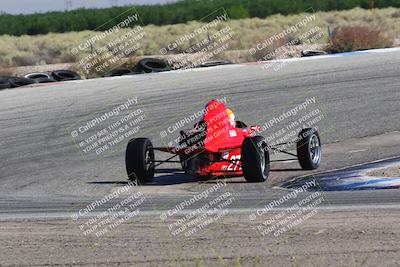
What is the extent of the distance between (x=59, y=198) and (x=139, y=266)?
5.61 meters

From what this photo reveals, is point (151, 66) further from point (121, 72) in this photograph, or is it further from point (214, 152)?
point (214, 152)

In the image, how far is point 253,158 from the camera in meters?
13.6

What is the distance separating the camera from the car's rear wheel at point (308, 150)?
15055 mm

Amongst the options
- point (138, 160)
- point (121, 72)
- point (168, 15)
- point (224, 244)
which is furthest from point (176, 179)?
point (168, 15)

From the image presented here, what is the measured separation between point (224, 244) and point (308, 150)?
255 inches

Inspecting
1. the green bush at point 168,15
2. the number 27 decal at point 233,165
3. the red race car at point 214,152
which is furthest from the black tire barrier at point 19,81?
the green bush at point 168,15

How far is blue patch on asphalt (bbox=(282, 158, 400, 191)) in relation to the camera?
42.1ft

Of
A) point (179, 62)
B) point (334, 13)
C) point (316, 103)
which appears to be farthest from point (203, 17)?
point (316, 103)

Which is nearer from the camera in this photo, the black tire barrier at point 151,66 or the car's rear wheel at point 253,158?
the car's rear wheel at point 253,158

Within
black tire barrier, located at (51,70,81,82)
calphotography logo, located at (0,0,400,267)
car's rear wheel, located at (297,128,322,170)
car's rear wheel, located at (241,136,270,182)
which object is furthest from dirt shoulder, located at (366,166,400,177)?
black tire barrier, located at (51,70,81,82)

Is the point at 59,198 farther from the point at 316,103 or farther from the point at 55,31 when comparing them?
the point at 55,31

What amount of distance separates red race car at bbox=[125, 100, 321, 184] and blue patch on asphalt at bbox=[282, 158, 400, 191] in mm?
587

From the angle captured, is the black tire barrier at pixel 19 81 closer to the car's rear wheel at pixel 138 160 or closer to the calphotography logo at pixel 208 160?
the calphotography logo at pixel 208 160

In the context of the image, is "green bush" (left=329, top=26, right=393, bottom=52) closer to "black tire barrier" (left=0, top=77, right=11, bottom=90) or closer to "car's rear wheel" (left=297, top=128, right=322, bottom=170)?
"black tire barrier" (left=0, top=77, right=11, bottom=90)
